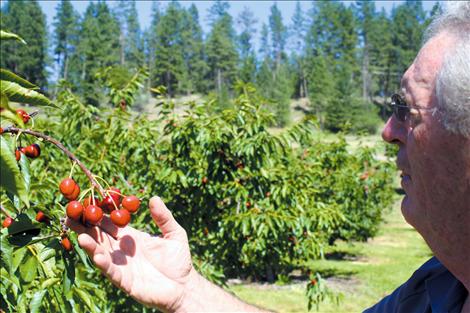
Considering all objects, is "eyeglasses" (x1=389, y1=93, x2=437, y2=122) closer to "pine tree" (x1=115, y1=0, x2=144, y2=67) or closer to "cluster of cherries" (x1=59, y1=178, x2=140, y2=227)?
"cluster of cherries" (x1=59, y1=178, x2=140, y2=227)

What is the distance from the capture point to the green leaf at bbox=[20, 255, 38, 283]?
1.83 m

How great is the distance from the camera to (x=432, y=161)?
161cm

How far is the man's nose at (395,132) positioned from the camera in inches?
69.3

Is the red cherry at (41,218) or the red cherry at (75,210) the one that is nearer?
the red cherry at (75,210)

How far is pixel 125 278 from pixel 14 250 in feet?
1.35

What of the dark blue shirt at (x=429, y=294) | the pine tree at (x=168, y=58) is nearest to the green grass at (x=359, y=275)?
the dark blue shirt at (x=429, y=294)

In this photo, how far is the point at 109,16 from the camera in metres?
65.2

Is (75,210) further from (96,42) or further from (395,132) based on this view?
(96,42)

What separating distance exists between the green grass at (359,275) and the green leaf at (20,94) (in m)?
5.16

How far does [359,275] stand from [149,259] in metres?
10.0

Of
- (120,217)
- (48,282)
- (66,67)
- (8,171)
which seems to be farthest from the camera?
(66,67)

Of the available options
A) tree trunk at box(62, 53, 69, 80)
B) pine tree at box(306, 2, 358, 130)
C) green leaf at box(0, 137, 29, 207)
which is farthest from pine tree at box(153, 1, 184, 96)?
green leaf at box(0, 137, 29, 207)

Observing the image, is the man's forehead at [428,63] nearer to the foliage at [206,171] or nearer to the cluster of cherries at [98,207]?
the cluster of cherries at [98,207]

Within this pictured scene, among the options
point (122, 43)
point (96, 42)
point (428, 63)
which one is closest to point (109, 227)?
point (428, 63)
